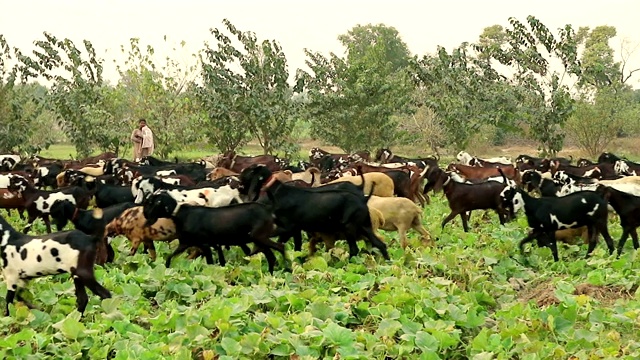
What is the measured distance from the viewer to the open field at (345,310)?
6.11 m

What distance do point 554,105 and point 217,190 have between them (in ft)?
76.6

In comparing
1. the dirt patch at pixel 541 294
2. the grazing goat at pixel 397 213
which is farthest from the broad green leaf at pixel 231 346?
the grazing goat at pixel 397 213

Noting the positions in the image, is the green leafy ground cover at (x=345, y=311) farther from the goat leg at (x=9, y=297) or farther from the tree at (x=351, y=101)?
the tree at (x=351, y=101)

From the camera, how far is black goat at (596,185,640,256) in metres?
10.6

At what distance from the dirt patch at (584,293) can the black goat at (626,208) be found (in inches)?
95.2

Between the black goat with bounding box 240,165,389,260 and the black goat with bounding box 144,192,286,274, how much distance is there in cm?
64

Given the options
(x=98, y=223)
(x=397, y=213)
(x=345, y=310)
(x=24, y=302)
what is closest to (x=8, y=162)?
(x=98, y=223)

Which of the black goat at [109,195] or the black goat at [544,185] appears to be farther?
the black goat at [544,185]

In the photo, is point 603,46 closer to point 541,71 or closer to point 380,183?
point 541,71

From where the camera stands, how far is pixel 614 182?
42.9 ft

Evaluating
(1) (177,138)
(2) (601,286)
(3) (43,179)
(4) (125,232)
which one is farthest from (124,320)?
(1) (177,138)

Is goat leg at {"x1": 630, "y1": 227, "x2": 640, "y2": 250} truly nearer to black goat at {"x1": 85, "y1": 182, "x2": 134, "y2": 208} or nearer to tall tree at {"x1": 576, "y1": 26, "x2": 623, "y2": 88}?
black goat at {"x1": 85, "y1": 182, "x2": 134, "y2": 208}

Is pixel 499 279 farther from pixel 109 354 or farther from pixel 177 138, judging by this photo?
pixel 177 138

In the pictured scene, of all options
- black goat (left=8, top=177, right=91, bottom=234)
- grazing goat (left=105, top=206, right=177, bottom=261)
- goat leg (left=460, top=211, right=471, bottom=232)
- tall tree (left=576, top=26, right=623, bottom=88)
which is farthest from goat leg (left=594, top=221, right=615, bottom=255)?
tall tree (left=576, top=26, right=623, bottom=88)
